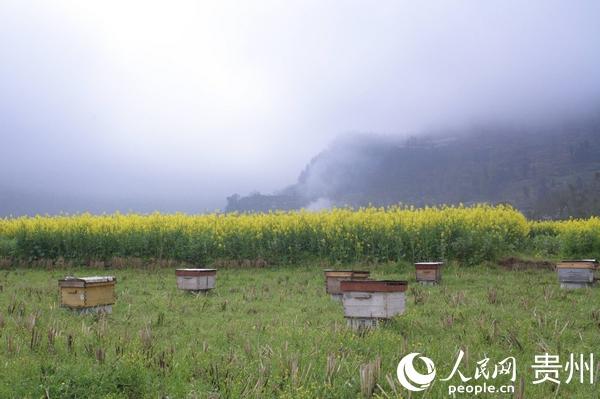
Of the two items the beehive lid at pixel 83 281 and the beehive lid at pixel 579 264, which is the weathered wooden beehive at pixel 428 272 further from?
the beehive lid at pixel 83 281

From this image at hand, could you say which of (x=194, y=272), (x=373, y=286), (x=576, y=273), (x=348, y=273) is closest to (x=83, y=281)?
(x=194, y=272)

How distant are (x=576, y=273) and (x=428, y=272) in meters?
3.66

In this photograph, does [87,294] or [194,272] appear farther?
[194,272]

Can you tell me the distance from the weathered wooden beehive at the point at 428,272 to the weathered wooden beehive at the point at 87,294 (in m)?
8.18

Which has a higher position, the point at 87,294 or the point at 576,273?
the point at 87,294

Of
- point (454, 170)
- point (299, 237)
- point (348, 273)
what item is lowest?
point (348, 273)

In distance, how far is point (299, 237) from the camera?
859 inches

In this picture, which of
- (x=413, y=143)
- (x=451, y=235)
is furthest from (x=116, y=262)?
(x=413, y=143)

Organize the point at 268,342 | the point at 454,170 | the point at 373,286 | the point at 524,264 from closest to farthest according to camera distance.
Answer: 1. the point at 268,342
2. the point at 373,286
3. the point at 524,264
4. the point at 454,170

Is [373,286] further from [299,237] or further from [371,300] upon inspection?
[299,237]

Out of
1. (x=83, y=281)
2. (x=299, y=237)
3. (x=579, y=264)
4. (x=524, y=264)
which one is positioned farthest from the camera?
(x=299, y=237)

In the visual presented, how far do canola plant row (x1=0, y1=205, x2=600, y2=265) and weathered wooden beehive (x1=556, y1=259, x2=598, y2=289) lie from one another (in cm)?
498

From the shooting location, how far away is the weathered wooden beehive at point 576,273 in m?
15.0

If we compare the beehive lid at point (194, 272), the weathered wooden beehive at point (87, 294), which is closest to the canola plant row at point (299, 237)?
the beehive lid at point (194, 272)
